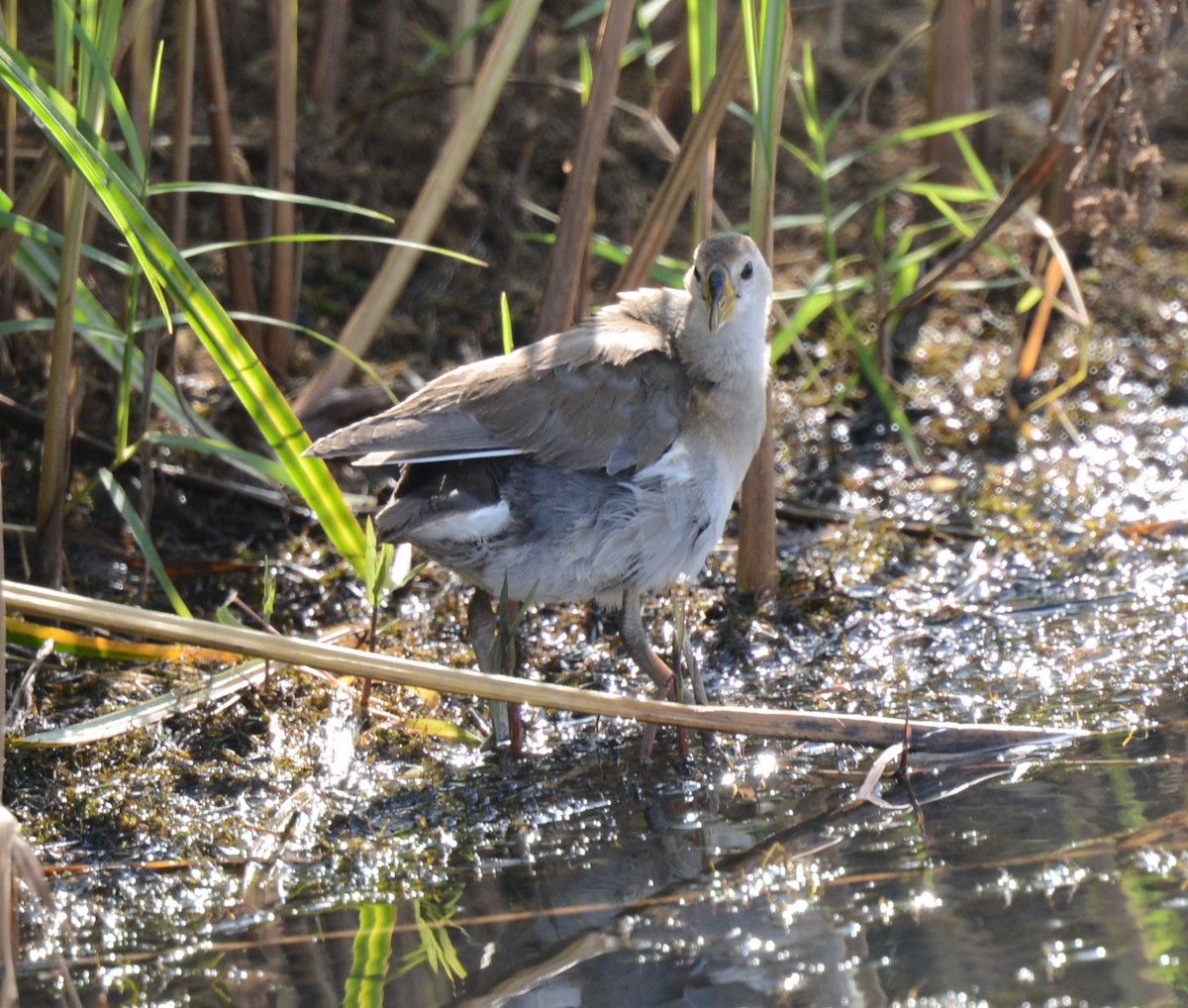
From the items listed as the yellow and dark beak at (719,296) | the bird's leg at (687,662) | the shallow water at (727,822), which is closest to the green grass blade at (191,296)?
the shallow water at (727,822)

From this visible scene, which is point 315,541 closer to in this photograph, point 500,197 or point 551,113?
point 500,197

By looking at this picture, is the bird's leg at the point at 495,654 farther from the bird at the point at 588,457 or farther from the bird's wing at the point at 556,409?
the bird's wing at the point at 556,409

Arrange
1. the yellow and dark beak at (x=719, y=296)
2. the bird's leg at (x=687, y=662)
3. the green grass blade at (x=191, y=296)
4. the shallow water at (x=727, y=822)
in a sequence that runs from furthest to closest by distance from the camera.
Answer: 1. the yellow and dark beak at (x=719, y=296)
2. the bird's leg at (x=687, y=662)
3. the green grass blade at (x=191, y=296)
4. the shallow water at (x=727, y=822)

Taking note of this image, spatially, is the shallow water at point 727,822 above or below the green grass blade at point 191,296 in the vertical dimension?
below

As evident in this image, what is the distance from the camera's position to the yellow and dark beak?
3271 mm

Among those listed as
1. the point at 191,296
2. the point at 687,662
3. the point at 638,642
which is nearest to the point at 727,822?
the point at 687,662

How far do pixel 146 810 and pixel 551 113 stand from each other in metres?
3.58

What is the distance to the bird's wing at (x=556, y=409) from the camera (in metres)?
3.08

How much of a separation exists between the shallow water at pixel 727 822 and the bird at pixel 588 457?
0.34 meters

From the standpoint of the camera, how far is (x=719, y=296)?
327cm

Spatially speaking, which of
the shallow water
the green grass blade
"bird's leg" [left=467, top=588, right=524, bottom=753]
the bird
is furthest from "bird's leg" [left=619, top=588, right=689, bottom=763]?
the green grass blade

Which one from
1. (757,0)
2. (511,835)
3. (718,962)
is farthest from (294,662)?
(757,0)

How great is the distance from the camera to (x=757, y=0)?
3.66m

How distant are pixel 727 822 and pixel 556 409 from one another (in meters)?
0.96
